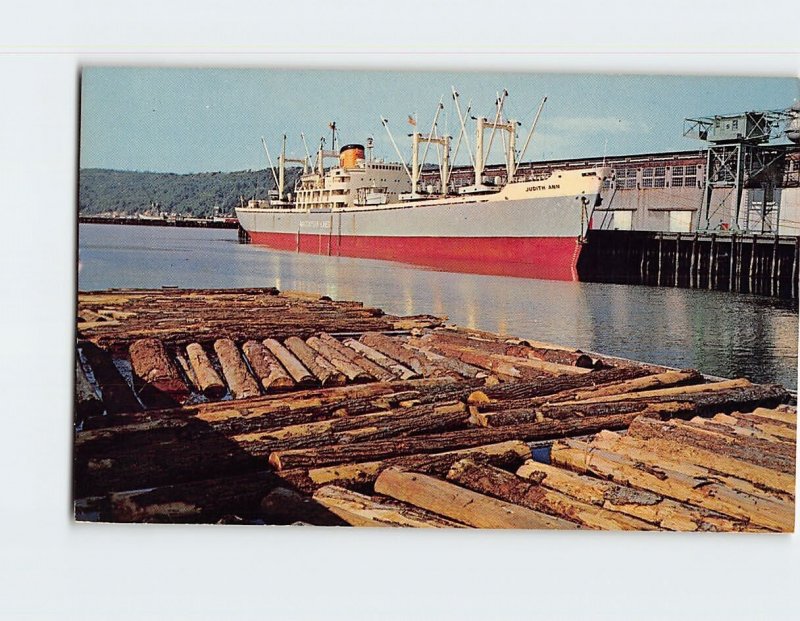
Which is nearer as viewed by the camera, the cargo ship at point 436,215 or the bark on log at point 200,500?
the bark on log at point 200,500

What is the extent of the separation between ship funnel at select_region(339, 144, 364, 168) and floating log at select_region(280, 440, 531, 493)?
3.04m

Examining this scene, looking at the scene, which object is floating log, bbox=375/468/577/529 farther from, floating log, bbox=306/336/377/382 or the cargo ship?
the cargo ship

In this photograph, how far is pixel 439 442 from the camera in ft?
19.0

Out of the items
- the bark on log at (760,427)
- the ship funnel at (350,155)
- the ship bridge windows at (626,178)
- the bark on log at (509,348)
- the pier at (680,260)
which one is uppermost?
the ship funnel at (350,155)

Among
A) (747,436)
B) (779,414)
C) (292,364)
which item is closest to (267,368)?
(292,364)

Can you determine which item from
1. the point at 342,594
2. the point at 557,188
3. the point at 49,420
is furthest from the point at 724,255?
the point at 49,420

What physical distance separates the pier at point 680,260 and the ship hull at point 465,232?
412 mm

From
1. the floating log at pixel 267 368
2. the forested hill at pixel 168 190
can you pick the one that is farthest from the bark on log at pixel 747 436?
the forested hill at pixel 168 190

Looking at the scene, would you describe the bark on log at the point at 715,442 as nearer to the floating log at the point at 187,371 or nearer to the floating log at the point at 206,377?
the floating log at the point at 206,377

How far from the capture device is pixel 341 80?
5863mm

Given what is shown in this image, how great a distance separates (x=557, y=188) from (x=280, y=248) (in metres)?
3.61

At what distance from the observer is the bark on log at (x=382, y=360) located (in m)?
6.60

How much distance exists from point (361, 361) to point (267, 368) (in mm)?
795
